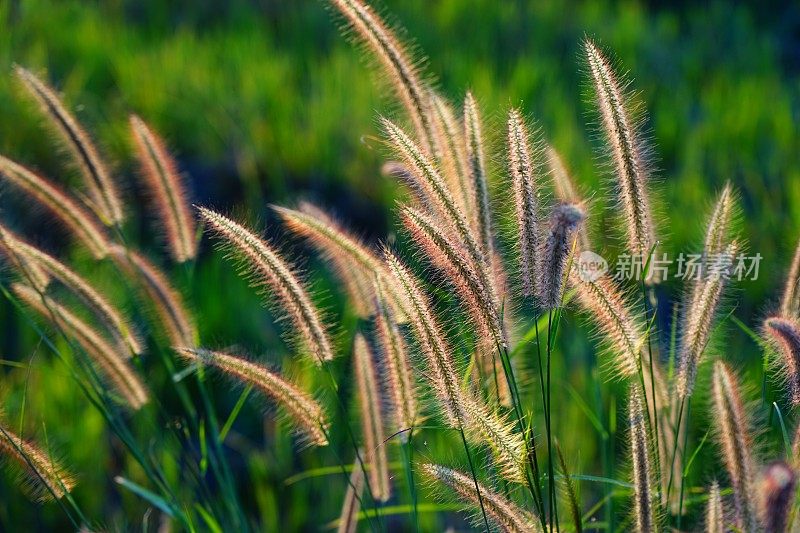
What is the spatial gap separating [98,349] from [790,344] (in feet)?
3.83

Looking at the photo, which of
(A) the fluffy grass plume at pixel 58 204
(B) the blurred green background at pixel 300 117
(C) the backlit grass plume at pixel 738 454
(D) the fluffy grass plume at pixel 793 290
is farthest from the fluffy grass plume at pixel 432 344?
(B) the blurred green background at pixel 300 117

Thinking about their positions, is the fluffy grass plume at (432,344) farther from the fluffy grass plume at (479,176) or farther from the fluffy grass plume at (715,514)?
the fluffy grass plume at (715,514)

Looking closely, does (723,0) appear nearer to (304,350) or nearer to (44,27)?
(44,27)

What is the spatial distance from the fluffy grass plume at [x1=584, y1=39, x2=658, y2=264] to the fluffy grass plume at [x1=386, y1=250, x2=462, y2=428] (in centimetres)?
34

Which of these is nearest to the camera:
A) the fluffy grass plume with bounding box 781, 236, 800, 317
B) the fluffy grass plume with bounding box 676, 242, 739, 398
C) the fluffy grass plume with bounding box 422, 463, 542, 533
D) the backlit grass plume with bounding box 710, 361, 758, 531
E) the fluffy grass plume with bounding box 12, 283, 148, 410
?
the backlit grass plume with bounding box 710, 361, 758, 531

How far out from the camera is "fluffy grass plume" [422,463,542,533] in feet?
4.04

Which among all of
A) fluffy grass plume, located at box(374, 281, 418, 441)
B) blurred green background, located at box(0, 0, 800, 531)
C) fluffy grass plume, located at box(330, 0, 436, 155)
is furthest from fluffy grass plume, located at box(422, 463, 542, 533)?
blurred green background, located at box(0, 0, 800, 531)

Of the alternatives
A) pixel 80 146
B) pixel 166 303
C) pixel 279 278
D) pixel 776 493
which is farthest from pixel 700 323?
pixel 80 146

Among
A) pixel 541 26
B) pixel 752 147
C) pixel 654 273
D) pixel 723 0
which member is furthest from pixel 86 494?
pixel 723 0

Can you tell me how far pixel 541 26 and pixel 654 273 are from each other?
3926 mm

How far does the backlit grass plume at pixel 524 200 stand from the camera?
119 cm

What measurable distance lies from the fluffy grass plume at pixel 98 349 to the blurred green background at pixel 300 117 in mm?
661

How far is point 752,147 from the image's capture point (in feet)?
13.5

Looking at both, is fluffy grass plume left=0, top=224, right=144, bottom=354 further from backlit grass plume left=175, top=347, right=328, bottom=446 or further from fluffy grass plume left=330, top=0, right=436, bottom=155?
fluffy grass plume left=330, top=0, right=436, bottom=155
